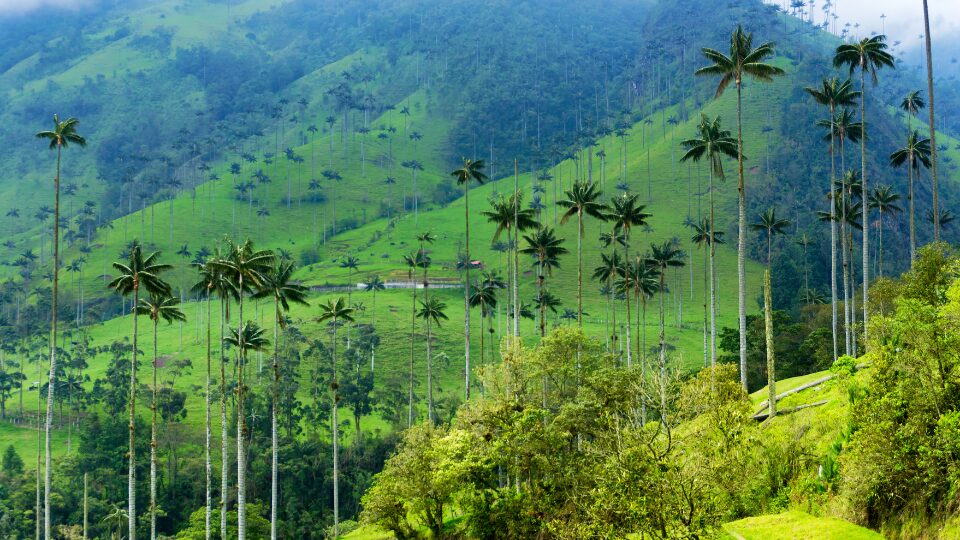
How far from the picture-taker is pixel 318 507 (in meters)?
121

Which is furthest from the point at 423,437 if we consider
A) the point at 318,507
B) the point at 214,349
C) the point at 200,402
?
the point at 214,349

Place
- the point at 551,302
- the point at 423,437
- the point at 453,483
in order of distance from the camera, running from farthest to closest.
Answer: the point at 551,302 < the point at 423,437 < the point at 453,483

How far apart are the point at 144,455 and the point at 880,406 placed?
11994cm

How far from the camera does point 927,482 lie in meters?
35.3

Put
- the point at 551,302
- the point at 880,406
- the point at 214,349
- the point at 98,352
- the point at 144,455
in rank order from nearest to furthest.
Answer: the point at 880,406 < the point at 551,302 < the point at 144,455 < the point at 214,349 < the point at 98,352

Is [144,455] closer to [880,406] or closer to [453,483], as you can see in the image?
[453,483]

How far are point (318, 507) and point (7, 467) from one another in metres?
47.9

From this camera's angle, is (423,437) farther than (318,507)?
No

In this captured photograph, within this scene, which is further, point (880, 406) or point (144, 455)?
point (144, 455)

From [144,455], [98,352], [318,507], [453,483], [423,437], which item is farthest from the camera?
[98,352]

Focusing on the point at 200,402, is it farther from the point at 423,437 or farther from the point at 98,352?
the point at 423,437

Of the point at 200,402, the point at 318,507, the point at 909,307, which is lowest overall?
the point at 318,507

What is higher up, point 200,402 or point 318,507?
point 200,402

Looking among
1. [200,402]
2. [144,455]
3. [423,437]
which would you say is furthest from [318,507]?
[423,437]
